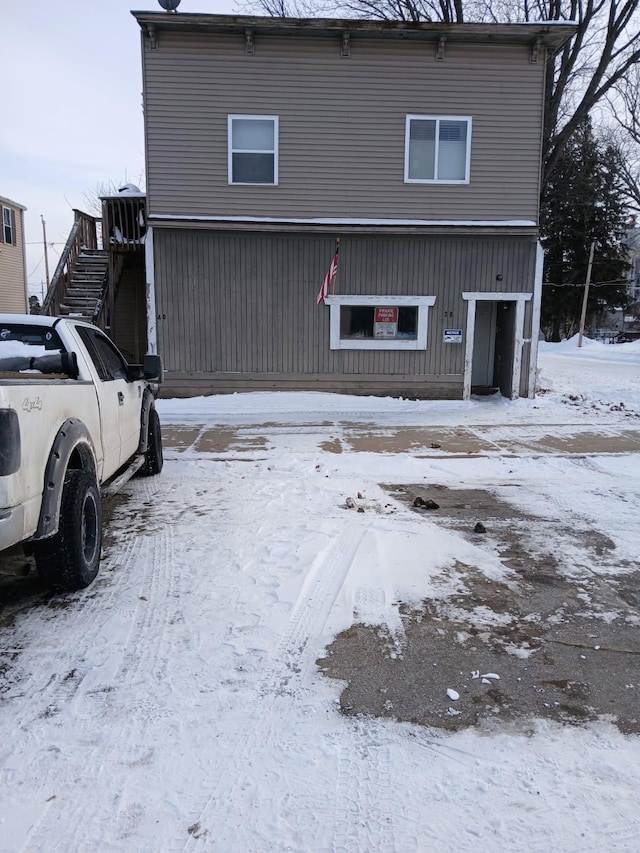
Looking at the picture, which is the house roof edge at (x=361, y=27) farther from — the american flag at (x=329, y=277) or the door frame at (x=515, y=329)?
the door frame at (x=515, y=329)

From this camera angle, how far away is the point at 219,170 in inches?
517

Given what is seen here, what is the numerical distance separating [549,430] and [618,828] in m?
9.14

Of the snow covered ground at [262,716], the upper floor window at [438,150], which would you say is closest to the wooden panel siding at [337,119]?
the upper floor window at [438,150]

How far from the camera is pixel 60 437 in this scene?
13.1 feet

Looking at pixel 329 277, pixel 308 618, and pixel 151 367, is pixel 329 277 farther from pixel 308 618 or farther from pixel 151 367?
pixel 308 618

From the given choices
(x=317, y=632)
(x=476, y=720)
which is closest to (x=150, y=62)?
(x=317, y=632)

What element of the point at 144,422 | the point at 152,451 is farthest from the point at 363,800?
the point at 152,451

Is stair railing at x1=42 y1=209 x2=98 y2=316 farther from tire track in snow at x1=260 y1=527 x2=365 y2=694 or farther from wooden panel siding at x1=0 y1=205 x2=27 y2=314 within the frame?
wooden panel siding at x1=0 y1=205 x2=27 y2=314

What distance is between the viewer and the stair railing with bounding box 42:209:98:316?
49.8 ft

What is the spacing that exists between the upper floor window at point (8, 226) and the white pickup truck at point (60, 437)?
91.1 ft

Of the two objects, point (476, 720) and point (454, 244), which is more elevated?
point (454, 244)

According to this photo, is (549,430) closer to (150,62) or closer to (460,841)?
(460,841)

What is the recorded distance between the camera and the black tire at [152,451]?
24.3 ft

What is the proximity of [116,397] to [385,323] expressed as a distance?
8.86 meters
